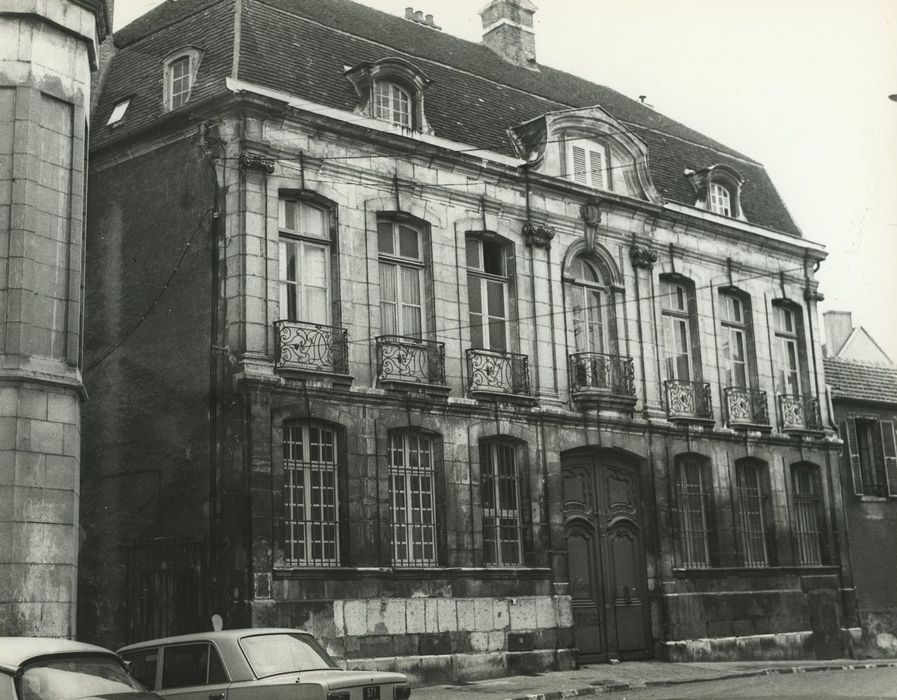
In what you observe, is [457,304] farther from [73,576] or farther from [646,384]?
[73,576]

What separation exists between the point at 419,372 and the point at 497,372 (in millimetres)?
1702

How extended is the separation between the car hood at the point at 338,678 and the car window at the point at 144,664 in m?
1.13

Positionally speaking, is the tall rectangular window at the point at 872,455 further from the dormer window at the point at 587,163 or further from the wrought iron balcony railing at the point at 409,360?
the wrought iron balcony railing at the point at 409,360

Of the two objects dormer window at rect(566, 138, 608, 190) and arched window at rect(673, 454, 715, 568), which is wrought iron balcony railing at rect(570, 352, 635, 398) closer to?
arched window at rect(673, 454, 715, 568)

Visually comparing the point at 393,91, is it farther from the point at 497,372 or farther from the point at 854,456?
the point at 854,456

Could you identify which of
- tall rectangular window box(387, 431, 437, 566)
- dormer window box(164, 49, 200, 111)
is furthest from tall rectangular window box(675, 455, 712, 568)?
dormer window box(164, 49, 200, 111)

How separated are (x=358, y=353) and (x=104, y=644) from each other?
5.86 meters

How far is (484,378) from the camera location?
21.5 meters

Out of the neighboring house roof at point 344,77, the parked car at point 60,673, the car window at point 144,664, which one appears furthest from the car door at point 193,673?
the neighboring house roof at point 344,77

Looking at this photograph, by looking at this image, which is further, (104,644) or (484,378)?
(484,378)

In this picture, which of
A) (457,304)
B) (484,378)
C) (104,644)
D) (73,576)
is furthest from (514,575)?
(73,576)

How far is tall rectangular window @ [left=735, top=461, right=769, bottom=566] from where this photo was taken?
25625 millimetres

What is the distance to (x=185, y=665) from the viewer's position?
11.3 meters

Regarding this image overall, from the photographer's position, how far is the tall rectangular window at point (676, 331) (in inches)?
996
